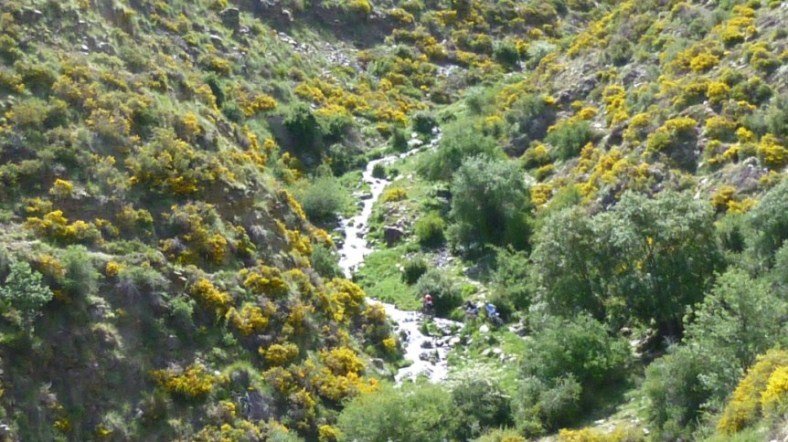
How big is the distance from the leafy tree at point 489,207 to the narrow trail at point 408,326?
13.1 ft

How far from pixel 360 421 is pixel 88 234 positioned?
32.3ft

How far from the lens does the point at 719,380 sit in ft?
83.5

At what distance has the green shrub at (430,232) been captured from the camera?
42750 mm

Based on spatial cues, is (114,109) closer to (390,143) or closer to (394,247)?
(394,247)

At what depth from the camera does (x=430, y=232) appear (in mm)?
42781

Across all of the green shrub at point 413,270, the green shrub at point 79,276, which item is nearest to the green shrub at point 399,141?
the green shrub at point 413,270

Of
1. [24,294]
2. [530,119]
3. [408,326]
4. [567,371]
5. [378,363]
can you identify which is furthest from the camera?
[530,119]

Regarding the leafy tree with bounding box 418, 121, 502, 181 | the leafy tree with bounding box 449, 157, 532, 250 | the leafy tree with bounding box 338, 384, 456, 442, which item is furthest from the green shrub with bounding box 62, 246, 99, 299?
the leafy tree with bounding box 418, 121, 502, 181

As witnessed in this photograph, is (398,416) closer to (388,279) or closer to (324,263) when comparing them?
(324,263)

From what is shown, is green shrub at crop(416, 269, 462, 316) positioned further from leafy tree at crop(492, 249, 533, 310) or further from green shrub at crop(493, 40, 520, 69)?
green shrub at crop(493, 40, 520, 69)

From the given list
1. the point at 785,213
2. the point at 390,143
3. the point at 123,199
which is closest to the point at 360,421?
the point at 123,199

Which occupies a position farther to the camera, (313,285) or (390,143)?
(390,143)

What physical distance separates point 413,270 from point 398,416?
39.1ft

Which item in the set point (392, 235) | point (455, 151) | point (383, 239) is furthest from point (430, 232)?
point (455, 151)
